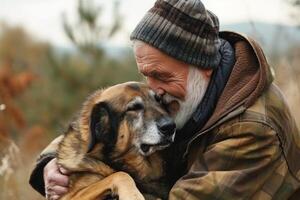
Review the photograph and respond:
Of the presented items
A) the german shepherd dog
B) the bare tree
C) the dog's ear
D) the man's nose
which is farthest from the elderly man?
the bare tree

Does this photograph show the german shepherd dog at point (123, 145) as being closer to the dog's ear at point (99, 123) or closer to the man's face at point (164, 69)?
the dog's ear at point (99, 123)

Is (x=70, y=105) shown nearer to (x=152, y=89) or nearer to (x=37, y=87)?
(x=37, y=87)

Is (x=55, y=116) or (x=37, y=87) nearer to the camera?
(x=55, y=116)

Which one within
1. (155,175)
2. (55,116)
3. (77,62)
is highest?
(155,175)

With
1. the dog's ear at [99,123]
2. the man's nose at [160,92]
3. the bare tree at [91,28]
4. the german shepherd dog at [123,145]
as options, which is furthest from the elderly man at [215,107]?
the bare tree at [91,28]

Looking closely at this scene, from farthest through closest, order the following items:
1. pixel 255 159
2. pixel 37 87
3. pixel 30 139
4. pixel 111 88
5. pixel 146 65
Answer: pixel 37 87 < pixel 30 139 < pixel 111 88 < pixel 146 65 < pixel 255 159

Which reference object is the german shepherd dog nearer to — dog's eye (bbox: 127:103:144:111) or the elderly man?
dog's eye (bbox: 127:103:144:111)

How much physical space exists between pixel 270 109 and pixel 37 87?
21004 millimetres

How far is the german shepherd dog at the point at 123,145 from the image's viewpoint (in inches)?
207

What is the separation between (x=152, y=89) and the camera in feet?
17.2

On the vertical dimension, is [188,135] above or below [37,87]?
above

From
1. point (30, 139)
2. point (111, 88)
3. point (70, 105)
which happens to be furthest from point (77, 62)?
point (111, 88)

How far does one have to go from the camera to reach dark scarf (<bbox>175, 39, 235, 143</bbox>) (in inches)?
196

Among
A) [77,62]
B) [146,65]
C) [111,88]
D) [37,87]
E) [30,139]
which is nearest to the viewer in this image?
[146,65]
